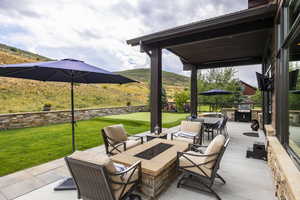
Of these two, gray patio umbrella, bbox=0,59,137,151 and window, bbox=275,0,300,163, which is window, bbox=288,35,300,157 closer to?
window, bbox=275,0,300,163

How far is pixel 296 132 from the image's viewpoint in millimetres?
2082

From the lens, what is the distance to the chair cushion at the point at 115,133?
11.9 ft

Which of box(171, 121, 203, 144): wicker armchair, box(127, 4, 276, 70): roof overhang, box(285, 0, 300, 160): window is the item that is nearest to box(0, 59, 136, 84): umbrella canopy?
box(171, 121, 203, 144): wicker armchair

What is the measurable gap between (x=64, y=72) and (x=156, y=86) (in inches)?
117

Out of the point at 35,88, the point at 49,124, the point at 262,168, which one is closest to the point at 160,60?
the point at 262,168

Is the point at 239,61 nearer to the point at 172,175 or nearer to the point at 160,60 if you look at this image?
the point at 160,60

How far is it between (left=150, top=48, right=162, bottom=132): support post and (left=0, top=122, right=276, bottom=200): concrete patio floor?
2.39 metres

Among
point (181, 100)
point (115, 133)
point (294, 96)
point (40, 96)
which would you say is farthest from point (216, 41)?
point (40, 96)

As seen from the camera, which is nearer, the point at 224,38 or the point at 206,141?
the point at 224,38

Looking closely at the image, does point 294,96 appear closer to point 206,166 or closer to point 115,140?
point 206,166

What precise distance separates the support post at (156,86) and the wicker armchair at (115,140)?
1556mm

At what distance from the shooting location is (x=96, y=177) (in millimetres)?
1672

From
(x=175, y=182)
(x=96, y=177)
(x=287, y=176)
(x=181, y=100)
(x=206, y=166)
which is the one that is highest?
(x=181, y=100)

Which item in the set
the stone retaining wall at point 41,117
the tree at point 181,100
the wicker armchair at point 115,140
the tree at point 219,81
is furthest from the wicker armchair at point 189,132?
the tree at point 181,100
